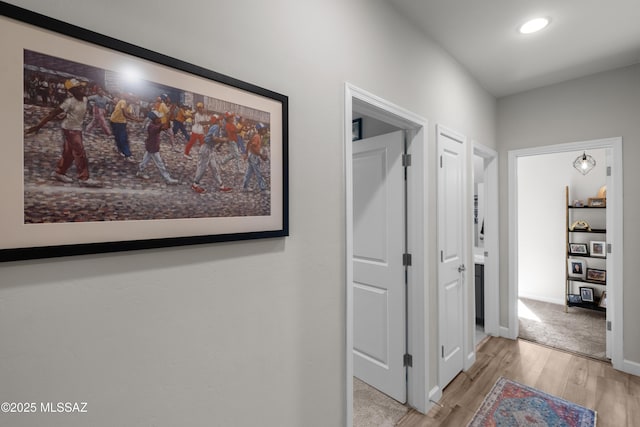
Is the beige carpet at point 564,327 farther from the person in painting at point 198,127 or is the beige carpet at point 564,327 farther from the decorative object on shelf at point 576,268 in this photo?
the person in painting at point 198,127

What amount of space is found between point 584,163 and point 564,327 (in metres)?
2.17

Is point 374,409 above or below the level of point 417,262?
below

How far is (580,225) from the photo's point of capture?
4.23 metres

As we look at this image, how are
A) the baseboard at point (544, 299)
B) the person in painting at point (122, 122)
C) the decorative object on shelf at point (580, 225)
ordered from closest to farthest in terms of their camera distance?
the person in painting at point (122, 122) < the decorative object on shelf at point (580, 225) < the baseboard at point (544, 299)

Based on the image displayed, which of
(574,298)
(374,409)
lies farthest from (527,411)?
(574,298)

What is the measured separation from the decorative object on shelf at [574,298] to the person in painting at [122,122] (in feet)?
17.7

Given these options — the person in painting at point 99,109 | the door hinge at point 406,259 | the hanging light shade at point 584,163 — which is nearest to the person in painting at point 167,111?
the person in painting at point 99,109

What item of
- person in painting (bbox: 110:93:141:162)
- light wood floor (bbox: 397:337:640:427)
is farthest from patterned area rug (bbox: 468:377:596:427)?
person in painting (bbox: 110:93:141:162)

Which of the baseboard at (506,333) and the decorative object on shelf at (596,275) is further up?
the decorative object on shelf at (596,275)

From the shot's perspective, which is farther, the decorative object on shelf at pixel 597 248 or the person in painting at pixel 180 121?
the decorative object on shelf at pixel 597 248

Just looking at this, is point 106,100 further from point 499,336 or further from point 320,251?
point 499,336

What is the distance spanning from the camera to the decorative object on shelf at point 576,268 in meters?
4.23

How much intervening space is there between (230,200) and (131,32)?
22.6 inches

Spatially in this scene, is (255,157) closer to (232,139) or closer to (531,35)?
(232,139)
